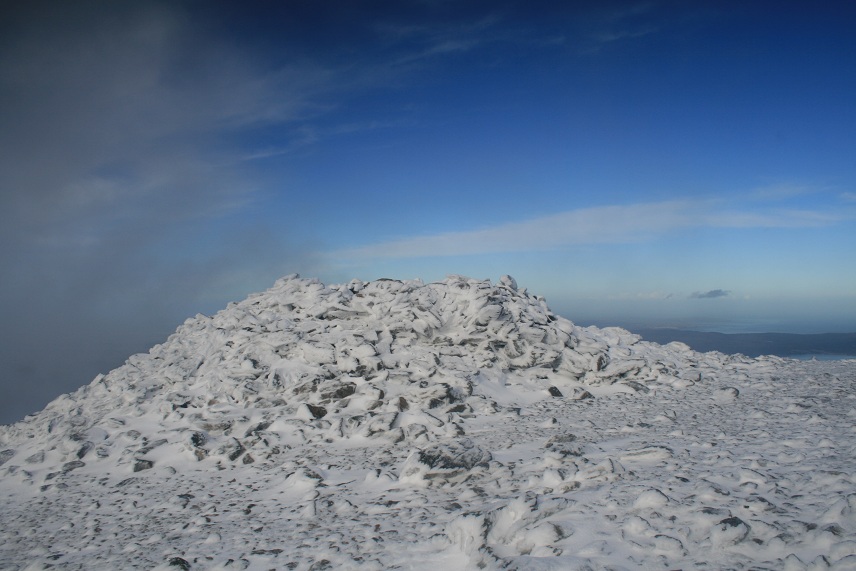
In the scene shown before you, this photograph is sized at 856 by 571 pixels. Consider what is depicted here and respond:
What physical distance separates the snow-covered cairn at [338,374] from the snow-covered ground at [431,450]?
83mm

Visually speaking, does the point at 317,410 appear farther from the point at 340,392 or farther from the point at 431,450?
the point at 431,450

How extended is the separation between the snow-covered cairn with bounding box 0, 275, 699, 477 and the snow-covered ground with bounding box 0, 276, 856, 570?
83 mm

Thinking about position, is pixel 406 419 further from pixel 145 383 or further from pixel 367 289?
pixel 145 383

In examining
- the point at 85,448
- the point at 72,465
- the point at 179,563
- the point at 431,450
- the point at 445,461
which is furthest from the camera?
the point at 85,448

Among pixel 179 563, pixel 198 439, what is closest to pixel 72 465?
pixel 198 439

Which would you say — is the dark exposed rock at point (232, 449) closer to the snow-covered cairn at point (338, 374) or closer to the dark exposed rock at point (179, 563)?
the snow-covered cairn at point (338, 374)

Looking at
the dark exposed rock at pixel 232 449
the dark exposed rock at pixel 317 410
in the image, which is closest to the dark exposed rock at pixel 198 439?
the dark exposed rock at pixel 232 449

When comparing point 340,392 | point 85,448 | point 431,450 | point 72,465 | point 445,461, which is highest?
point 340,392

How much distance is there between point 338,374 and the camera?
1489cm

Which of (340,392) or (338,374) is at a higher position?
(338,374)

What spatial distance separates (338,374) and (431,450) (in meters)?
6.82

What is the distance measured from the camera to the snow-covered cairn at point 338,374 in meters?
12.0

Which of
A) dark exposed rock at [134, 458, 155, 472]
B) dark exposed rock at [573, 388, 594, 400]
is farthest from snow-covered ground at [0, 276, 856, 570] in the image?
dark exposed rock at [573, 388, 594, 400]

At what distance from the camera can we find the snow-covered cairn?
12.0m
